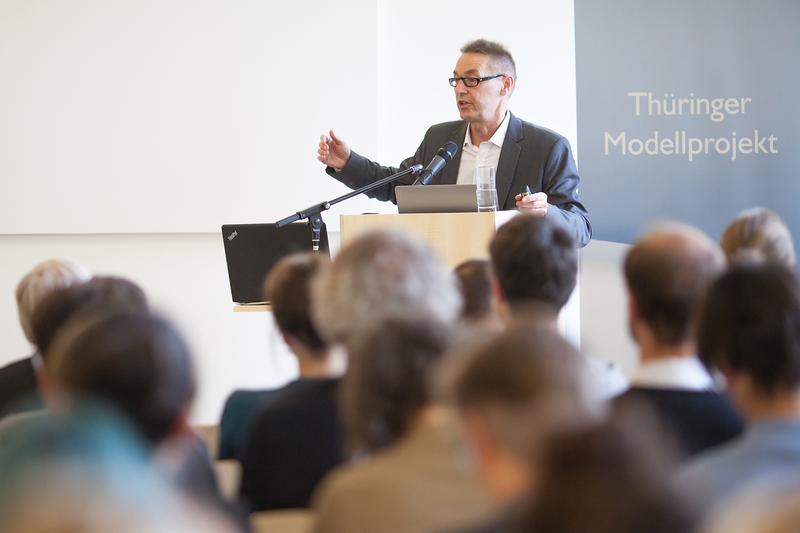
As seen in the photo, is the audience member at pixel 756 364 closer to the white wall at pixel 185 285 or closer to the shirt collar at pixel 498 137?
the shirt collar at pixel 498 137

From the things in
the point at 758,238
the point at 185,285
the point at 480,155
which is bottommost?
the point at 185,285

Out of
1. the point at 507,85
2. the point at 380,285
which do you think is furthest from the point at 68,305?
the point at 507,85

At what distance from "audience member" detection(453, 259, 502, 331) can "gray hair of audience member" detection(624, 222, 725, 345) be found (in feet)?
1.62

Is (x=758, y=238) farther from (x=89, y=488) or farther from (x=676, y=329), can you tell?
(x=89, y=488)

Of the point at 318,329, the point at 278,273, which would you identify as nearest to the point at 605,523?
the point at 318,329

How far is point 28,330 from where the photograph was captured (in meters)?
2.51

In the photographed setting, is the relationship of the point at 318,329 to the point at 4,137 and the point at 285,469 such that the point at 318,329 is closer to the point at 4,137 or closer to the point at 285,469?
the point at 285,469

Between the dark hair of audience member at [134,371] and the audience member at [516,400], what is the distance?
1.52 feet

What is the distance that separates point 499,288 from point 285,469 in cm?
85

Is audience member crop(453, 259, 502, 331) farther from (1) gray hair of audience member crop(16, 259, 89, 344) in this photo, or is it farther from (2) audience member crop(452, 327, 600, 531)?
(2) audience member crop(452, 327, 600, 531)

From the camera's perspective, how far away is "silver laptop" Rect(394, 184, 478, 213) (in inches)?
154

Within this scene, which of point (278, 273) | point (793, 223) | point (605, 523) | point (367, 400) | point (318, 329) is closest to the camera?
point (605, 523)

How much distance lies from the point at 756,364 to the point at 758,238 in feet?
3.54

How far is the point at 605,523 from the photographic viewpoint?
2.68 ft
